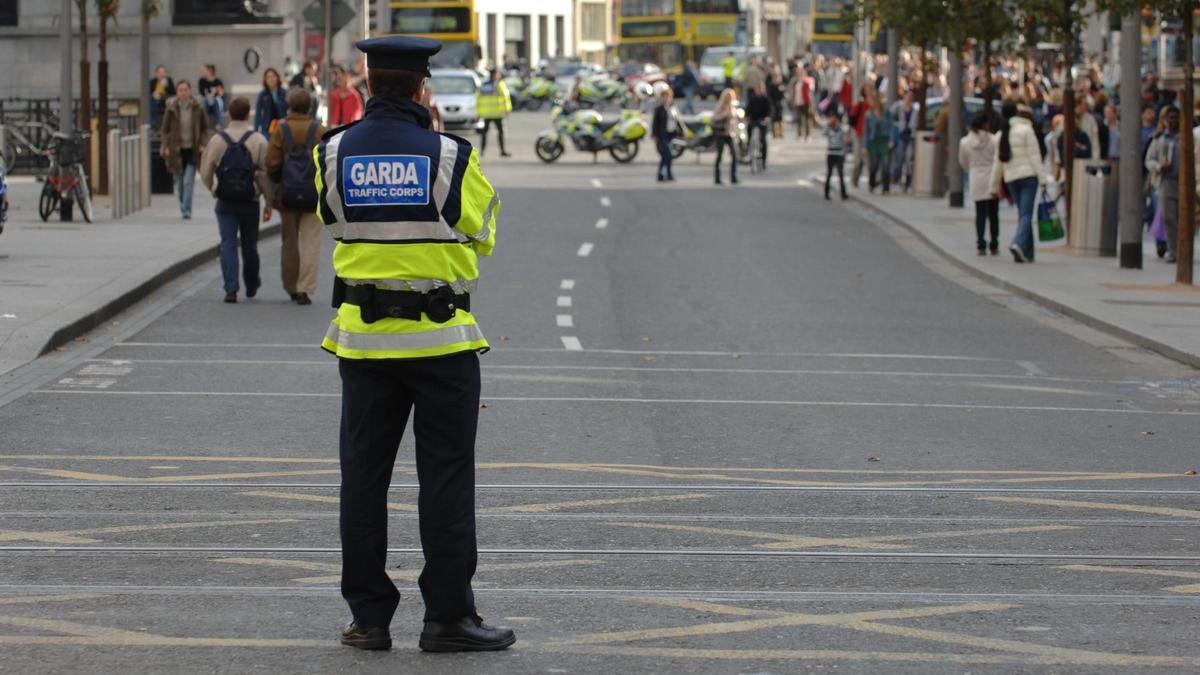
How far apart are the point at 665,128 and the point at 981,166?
1561 cm

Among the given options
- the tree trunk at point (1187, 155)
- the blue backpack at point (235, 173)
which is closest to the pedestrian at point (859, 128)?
the tree trunk at point (1187, 155)

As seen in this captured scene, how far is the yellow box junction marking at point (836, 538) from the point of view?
7.88 meters

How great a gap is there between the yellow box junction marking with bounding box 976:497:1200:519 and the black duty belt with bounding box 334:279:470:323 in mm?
3853

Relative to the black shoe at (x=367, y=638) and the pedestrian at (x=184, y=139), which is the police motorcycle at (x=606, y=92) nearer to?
the pedestrian at (x=184, y=139)

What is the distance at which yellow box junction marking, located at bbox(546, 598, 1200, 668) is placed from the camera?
6.04m

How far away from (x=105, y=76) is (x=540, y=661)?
24812 millimetres

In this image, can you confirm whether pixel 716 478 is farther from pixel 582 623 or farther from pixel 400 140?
pixel 400 140

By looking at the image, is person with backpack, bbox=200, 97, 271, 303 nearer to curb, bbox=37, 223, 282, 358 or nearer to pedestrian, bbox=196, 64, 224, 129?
curb, bbox=37, 223, 282, 358

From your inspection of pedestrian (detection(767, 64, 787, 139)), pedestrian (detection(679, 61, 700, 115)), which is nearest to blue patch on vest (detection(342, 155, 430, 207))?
pedestrian (detection(767, 64, 787, 139))

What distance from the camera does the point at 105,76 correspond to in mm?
29359

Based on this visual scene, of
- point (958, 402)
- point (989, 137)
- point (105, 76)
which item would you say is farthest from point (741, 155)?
point (958, 402)

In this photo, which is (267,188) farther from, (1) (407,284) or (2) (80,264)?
(1) (407,284)

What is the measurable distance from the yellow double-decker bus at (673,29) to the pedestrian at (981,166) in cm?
5484

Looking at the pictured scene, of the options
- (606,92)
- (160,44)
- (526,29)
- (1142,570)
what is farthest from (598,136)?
(526,29)
